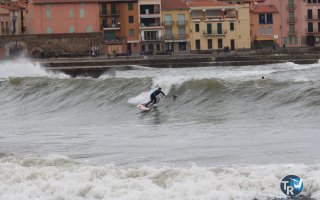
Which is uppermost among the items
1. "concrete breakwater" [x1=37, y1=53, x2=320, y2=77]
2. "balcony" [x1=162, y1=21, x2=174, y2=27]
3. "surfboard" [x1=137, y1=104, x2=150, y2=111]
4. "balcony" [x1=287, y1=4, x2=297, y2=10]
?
"balcony" [x1=287, y1=4, x2=297, y2=10]

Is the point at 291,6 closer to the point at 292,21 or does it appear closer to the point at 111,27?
the point at 292,21

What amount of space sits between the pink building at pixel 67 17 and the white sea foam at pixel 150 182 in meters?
65.4

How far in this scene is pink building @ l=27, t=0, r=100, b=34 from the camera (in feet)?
260

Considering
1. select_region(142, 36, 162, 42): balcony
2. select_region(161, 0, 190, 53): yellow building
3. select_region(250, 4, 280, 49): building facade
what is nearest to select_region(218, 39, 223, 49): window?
select_region(161, 0, 190, 53): yellow building

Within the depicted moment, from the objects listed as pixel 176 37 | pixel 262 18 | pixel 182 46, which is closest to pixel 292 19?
pixel 262 18

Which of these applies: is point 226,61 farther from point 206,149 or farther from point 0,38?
point 206,149

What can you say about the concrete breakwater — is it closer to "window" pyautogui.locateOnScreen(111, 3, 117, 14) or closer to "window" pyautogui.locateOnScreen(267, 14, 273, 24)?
"window" pyautogui.locateOnScreen(111, 3, 117, 14)

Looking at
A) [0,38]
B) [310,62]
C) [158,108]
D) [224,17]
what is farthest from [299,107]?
[224,17]

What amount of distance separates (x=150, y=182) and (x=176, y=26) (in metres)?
69.7

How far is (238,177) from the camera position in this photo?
497 inches

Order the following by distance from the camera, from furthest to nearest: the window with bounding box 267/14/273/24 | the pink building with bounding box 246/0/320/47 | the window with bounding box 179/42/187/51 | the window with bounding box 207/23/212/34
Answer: the pink building with bounding box 246/0/320/47 → the window with bounding box 267/14/273/24 → the window with bounding box 207/23/212/34 → the window with bounding box 179/42/187/51

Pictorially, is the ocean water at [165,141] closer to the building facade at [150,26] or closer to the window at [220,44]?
the building facade at [150,26]

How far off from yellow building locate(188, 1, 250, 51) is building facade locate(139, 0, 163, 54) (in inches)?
159

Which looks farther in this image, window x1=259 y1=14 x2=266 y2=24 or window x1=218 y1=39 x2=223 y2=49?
window x1=259 y1=14 x2=266 y2=24
